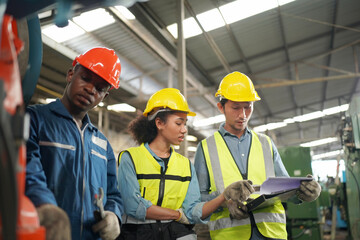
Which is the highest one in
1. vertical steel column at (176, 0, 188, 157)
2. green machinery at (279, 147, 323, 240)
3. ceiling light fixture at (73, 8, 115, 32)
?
ceiling light fixture at (73, 8, 115, 32)

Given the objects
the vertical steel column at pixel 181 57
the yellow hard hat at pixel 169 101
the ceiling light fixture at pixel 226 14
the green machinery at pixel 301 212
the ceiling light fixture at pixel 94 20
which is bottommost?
the green machinery at pixel 301 212

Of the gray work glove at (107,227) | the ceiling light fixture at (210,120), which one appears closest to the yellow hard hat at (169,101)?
the gray work glove at (107,227)

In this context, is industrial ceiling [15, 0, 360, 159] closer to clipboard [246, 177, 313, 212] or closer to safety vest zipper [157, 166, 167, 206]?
safety vest zipper [157, 166, 167, 206]

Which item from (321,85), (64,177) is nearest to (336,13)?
(321,85)

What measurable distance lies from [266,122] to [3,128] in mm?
13600

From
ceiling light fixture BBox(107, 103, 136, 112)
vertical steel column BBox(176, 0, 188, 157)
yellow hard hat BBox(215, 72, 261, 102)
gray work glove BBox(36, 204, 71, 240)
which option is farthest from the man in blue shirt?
ceiling light fixture BBox(107, 103, 136, 112)

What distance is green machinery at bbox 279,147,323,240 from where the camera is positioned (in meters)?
5.88

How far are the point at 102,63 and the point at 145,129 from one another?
30.8 inches

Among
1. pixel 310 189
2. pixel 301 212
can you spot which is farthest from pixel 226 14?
pixel 310 189

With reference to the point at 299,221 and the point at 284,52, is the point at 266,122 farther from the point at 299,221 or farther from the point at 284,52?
the point at 299,221

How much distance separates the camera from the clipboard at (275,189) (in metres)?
1.78

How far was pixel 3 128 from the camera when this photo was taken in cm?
60

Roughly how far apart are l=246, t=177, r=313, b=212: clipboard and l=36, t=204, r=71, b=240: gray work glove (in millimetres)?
1206

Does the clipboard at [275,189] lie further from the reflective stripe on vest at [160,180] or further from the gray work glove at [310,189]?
the reflective stripe on vest at [160,180]
